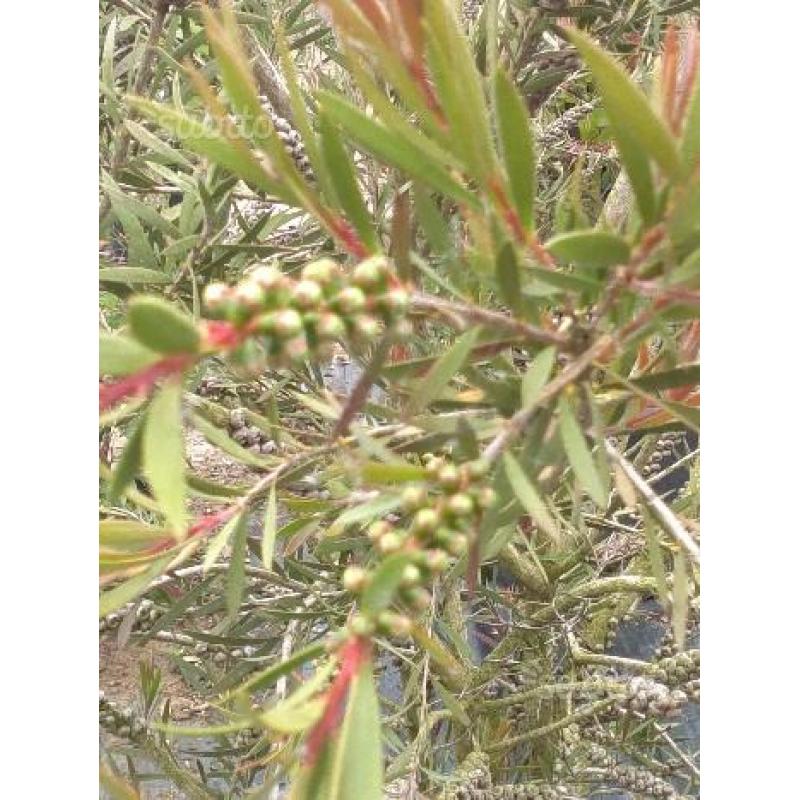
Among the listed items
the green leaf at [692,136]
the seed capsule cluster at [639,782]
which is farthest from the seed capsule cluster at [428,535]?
the seed capsule cluster at [639,782]

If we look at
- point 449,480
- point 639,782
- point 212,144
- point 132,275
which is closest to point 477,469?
point 449,480

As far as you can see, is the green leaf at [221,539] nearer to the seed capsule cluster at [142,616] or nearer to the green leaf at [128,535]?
the green leaf at [128,535]

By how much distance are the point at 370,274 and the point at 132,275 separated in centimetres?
45

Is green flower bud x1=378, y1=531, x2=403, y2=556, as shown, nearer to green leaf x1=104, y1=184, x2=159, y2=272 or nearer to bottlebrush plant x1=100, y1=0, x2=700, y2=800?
bottlebrush plant x1=100, y1=0, x2=700, y2=800

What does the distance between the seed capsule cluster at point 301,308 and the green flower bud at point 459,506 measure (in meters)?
0.05

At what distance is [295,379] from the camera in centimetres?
81

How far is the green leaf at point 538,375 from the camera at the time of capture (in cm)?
28

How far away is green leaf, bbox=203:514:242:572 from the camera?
0.34 metres

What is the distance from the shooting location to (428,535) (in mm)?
237

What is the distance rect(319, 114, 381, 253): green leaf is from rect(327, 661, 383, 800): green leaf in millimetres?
145
